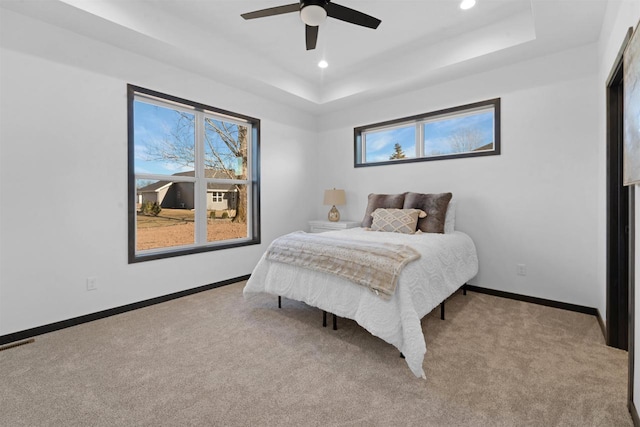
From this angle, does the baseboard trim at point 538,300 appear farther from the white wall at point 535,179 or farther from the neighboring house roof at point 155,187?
the neighboring house roof at point 155,187

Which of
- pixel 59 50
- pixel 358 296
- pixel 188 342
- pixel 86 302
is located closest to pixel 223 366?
pixel 188 342

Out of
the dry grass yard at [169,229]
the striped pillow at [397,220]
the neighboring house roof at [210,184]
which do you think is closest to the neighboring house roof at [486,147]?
the striped pillow at [397,220]

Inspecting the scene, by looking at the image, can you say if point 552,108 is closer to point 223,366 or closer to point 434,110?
point 434,110

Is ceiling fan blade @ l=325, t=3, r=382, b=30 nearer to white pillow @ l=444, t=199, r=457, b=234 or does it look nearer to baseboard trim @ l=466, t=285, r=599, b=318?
white pillow @ l=444, t=199, r=457, b=234

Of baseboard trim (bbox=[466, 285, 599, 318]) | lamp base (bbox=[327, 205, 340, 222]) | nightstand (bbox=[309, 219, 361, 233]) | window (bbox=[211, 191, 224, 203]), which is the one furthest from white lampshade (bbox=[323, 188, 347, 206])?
baseboard trim (bbox=[466, 285, 599, 318])

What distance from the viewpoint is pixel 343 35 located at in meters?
3.15

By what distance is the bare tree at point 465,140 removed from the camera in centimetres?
353

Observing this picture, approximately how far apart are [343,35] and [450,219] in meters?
2.31

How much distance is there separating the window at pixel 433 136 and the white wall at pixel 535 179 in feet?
0.33

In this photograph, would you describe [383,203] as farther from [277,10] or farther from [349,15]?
[277,10]

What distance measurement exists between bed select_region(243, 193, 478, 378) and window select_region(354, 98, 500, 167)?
1.08 metres

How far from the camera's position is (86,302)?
8.66 feet

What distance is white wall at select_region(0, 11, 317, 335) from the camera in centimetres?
227

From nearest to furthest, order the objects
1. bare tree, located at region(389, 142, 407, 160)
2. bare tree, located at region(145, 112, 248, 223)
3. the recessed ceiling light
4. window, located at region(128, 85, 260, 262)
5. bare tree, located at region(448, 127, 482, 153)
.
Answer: the recessed ceiling light < window, located at region(128, 85, 260, 262) < bare tree, located at region(145, 112, 248, 223) < bare tree, located at region(448, 127, 482, 153) < bare tree, located at region(389, 142, 407, 160)
